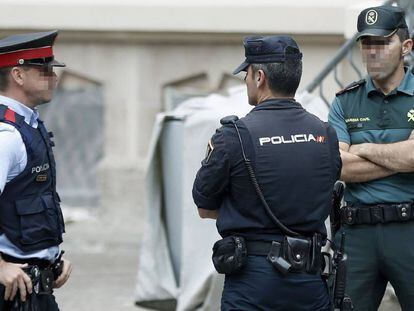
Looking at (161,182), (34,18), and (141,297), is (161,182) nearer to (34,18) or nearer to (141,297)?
(141,297)

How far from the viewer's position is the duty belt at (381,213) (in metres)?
4.96

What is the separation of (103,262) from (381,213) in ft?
16.8

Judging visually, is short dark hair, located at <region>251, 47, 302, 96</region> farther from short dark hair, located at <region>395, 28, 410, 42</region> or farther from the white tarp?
the white tarp

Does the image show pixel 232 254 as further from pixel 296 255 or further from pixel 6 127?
pixel 6 127

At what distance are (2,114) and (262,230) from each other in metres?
1.14

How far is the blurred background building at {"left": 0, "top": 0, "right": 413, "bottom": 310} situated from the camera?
10.7 metres

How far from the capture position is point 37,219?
4348 millimetres

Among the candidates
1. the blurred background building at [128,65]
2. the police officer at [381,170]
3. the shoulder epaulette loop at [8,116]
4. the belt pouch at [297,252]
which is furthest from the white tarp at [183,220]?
the blurred background building at [128,65]

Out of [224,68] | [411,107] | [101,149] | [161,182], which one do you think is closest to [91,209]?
[101,149]

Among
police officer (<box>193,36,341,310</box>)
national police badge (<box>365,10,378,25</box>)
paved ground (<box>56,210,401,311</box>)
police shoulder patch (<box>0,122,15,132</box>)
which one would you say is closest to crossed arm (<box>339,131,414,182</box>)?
national police badge (<box>365,10,378,25</box>)

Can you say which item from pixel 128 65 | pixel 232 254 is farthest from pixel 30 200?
pixel 128 65

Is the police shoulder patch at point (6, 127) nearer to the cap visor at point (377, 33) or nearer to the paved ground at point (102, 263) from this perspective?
the cap visor at point (377, 33)

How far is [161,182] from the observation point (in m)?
7.21

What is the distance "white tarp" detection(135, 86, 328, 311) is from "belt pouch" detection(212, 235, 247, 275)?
2.11 metres
